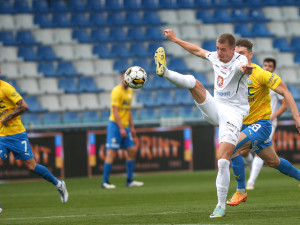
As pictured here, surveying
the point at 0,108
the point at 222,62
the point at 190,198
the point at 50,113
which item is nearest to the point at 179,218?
the point at 222,62

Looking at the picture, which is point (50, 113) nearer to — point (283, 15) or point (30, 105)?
point (30, 105)

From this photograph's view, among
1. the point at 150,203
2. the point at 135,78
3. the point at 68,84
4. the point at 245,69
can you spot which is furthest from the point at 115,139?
the point at 68,84

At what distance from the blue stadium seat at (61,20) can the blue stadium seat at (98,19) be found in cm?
81

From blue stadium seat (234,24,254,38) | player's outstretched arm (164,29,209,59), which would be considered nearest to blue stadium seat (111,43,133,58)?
blue stadium seat (234,24,254,38)

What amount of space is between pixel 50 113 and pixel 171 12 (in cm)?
697

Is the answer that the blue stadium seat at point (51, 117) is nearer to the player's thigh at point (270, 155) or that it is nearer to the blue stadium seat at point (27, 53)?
the blue stadium seat at point (27, 53)

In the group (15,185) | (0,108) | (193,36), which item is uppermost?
(193,36)

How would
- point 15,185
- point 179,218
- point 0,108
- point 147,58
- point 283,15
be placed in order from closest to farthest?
point 179,218, point 0,108, point 15,185, point 147,58, point 283,15

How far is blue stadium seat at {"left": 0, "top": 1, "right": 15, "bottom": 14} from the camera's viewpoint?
21.6m

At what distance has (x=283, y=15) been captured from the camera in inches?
970

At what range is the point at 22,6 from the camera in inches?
863

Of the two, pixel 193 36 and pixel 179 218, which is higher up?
pixel 193 36

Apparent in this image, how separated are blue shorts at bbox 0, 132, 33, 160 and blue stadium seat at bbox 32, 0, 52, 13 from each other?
515 inches

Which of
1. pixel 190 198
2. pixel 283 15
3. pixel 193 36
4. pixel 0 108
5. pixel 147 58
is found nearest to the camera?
pixel 0 108
